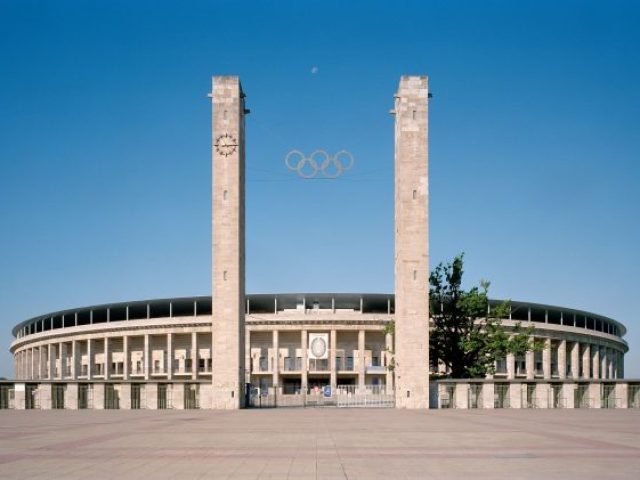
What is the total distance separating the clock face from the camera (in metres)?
55.7

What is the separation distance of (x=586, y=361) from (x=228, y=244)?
70.8 meters

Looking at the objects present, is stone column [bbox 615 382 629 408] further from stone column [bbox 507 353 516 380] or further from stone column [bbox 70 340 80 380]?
stone column [bbox 70 340 80 380]

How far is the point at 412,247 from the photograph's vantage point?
54.3 metres

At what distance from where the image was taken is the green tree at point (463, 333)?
66125 millimetres

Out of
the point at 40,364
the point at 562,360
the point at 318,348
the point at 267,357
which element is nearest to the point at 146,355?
the point at 267,357

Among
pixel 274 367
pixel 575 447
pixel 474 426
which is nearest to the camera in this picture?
pixel 575 447

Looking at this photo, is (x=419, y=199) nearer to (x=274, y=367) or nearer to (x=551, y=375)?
(x=274, y=367)

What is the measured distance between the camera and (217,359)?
53719 millimetres

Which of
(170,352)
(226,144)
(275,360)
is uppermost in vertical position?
(226,144)

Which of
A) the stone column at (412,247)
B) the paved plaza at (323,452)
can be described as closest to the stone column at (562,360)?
the stone column at (412,247)

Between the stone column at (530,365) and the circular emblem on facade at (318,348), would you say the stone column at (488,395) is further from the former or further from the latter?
the stone column at (530,365)

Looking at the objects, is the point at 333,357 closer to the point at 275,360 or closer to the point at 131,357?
the point at 275,360

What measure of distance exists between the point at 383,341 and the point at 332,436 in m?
72.1

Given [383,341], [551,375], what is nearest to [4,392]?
[383,341]
